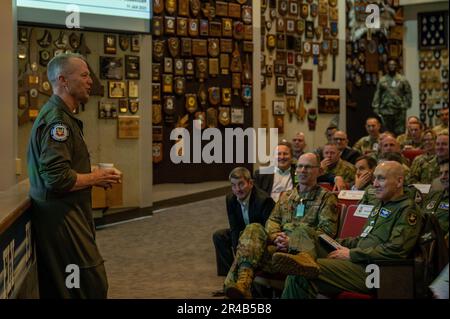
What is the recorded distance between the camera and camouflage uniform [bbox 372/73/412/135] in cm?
1233

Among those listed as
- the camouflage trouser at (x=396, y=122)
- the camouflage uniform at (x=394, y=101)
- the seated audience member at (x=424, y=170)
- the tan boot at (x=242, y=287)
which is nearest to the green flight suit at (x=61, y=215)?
the tan boot at (x=242, y=287)

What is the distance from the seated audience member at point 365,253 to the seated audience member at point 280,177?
229cm

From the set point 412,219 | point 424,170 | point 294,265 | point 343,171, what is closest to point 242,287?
point 294,265

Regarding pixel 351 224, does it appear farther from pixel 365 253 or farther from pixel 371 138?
pixel 371 138

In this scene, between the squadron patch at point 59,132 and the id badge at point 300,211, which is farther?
the id badge at point 300,211

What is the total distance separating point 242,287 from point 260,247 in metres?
→ 0.34

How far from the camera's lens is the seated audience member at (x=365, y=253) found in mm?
4277

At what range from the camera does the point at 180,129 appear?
35.2 feet

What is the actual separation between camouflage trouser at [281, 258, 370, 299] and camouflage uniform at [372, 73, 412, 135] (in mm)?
8370

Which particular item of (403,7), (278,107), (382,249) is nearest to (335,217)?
(382,249)

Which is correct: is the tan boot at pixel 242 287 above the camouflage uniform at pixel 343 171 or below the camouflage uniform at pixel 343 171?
below

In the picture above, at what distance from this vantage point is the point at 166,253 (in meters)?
7.21

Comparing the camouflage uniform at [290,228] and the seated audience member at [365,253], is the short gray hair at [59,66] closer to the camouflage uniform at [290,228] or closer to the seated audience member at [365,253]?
the seated audience member at [365,253]

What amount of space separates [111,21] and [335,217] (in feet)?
15.6
